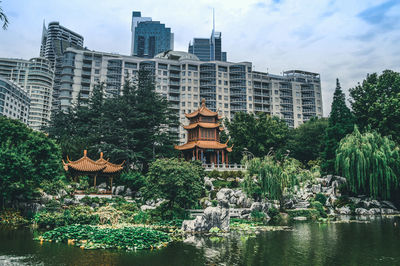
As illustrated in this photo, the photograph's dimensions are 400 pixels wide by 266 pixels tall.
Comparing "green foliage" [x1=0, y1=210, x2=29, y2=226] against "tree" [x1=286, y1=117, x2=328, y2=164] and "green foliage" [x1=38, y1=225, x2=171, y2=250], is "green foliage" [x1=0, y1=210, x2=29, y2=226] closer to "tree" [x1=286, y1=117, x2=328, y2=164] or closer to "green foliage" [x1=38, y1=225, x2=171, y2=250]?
"green foliage" [x1=38, y1=225, x2=171, y2=250]

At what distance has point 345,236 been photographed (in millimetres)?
14102

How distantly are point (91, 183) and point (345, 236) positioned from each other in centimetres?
2199

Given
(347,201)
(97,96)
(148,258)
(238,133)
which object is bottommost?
(148,258)

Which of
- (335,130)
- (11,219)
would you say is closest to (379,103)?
(335,130)

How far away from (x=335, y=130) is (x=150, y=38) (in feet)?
378

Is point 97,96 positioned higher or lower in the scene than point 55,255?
higher

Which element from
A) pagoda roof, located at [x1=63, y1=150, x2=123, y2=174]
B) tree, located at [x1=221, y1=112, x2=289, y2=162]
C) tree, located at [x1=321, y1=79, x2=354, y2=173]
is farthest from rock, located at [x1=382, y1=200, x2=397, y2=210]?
pagoda roof, located at [x1=63, y1=150, x2=123, y2=174]

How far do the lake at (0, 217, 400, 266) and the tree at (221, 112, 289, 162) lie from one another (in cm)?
2251

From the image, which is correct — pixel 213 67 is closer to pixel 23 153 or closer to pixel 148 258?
pixel 23 153

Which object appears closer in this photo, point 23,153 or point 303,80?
point 23,153

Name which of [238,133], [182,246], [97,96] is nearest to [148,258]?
[182,246]

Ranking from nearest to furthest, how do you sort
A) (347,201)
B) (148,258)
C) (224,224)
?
(148,258) → (224,224) → (347,201)

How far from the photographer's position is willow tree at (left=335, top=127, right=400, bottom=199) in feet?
75.8

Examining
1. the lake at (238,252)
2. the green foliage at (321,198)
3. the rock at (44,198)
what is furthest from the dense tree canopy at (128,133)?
the lake at (238,252)
